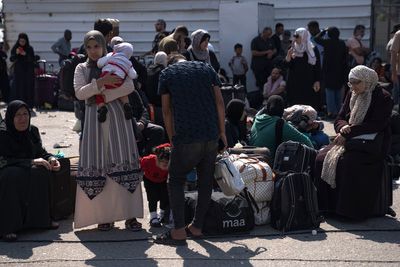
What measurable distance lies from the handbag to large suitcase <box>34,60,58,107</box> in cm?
970

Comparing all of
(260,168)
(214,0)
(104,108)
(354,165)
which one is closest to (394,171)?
(354,165)

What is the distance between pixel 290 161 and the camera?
708 centimetres

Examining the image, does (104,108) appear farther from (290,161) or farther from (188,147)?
(290,161)

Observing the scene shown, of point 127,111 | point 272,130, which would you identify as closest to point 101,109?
point 127,111

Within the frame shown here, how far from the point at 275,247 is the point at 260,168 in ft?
2.94

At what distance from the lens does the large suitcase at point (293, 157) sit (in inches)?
279

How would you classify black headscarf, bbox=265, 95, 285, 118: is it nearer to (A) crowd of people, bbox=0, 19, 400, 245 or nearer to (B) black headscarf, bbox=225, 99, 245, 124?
(A) crowd of people, bbox=0, 19, 400, 245

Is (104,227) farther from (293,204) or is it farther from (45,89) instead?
(45,89)

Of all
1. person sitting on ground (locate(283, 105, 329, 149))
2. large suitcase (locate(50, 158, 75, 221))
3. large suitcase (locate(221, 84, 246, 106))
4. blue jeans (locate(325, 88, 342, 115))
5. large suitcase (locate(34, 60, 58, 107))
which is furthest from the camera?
large suitcase (locate(34, 60, 58, 107))

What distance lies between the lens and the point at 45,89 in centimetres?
1551

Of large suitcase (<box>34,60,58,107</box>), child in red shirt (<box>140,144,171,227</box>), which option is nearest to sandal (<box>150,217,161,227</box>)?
child in red shirt (<box>140,144,171,227</box>)

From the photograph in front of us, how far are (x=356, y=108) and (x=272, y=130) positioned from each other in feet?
3.30

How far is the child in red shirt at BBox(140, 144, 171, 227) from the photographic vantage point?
264 inches

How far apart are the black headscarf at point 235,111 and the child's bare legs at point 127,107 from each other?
5.78 ft
